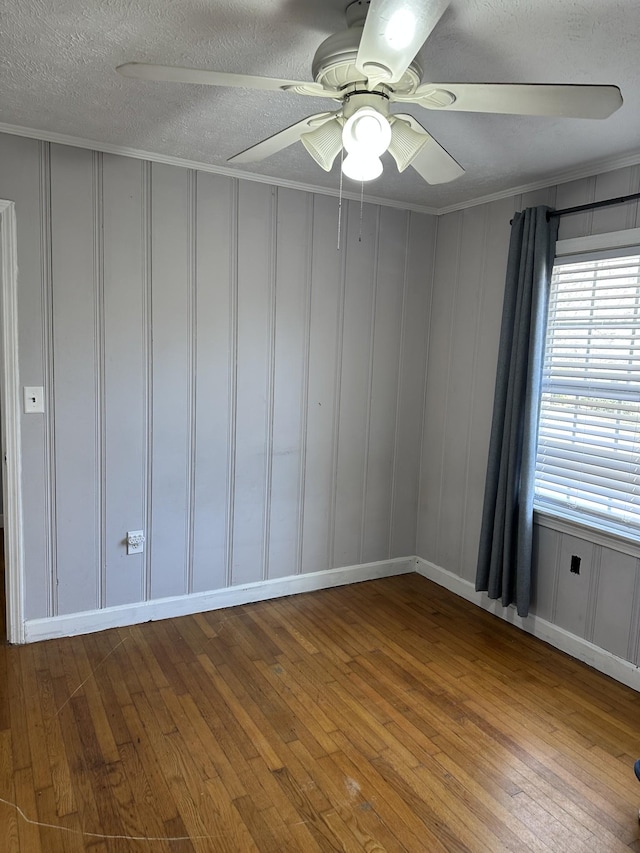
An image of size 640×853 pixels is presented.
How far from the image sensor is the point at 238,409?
345 cm

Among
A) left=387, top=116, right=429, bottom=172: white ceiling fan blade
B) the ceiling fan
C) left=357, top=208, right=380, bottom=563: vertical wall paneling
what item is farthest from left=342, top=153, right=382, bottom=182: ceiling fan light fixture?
left=357, top=208, right=380, bottom=563: vertical wall paneling

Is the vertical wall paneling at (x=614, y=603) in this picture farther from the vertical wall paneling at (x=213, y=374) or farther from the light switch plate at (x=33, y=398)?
the light switch plate at (x=33, y=398)

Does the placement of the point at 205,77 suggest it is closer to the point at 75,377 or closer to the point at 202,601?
the point at 75,377

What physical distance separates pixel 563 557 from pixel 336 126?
248cm

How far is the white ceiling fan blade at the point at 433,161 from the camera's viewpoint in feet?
5.72

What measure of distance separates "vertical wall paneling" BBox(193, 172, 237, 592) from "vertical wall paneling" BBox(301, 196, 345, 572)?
1.74 feet

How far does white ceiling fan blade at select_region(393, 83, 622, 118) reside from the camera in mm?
1408

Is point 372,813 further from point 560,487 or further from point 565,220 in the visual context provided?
point 565,220

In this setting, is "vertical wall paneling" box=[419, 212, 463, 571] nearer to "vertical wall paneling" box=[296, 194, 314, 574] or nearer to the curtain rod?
the curtain rod

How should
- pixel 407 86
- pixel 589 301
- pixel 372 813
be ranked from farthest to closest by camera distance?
1. pixel 589 301
2. pixel 372 813
3. pixel 407 86

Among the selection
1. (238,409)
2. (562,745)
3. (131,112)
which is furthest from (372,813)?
(131,112)

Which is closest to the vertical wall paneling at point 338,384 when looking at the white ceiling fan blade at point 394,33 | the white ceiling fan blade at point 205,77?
the white ceiling fan blade at point 205,77

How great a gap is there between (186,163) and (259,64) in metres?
1.22

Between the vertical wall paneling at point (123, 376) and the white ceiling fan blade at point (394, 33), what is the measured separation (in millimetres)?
1941
